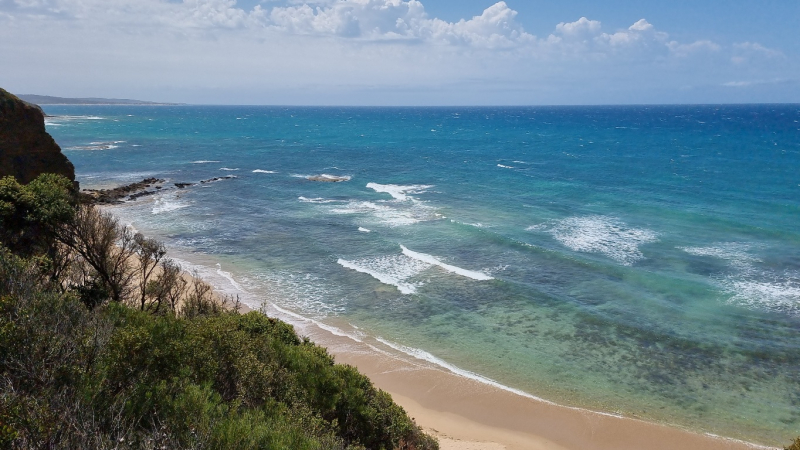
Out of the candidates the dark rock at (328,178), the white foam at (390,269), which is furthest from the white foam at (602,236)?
the dark rock at (328,178)

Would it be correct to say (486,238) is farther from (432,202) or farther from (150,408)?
(150,408)

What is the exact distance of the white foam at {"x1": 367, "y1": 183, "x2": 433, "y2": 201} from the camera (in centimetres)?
6353

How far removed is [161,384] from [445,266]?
29422mm

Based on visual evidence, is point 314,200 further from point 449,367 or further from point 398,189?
point 449,367

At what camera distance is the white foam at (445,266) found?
1473 inches

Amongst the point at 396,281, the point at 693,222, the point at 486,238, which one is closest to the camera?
the point at 396,281

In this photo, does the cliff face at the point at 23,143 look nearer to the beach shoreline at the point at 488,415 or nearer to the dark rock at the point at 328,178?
the beach shoreline at the point at 488,415

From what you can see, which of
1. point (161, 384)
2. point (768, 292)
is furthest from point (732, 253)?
point (161, 384)

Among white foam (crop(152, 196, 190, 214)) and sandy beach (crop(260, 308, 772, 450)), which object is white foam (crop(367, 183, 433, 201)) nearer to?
white foam (crop(152, 196, 190, 214))

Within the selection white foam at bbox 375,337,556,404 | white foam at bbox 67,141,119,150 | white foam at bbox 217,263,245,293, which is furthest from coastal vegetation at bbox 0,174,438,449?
white foam at bbox 67,141,119,150

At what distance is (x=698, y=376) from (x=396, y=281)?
1876cm

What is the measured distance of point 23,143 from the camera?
35531mm

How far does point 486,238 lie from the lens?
45.4 m

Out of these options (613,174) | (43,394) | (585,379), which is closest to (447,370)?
(585,379)
